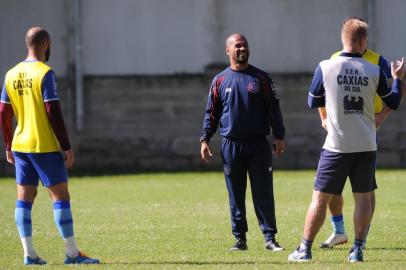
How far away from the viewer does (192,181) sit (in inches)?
789

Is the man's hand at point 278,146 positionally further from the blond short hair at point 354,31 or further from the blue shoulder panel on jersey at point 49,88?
the blue shoulder panel on jersey at point 49,88

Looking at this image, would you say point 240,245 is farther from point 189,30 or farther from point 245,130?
point 189,30

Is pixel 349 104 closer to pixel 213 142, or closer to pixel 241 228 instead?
pixel 241 228

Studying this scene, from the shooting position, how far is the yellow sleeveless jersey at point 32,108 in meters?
8.71

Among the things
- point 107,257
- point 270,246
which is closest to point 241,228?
point 270,246

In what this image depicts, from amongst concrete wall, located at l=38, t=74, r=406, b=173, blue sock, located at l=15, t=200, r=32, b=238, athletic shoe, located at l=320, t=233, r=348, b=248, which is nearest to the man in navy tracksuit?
athletic shoe, located at l=320, t=233, r=348, b=248

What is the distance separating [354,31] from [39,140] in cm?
293

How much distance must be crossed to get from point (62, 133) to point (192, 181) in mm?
11462

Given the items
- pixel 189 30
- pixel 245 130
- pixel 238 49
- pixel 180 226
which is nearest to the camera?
pixel 238 49

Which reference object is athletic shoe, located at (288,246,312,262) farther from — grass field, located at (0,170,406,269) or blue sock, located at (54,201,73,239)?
blue sock, located at (54,201,73,239)

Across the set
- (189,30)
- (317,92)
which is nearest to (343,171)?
(317,92)

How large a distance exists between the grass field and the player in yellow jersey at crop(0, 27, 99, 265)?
38 centimetres

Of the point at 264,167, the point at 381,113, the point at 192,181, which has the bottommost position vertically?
the point at 192,181

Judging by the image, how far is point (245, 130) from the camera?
1000 centimetres
